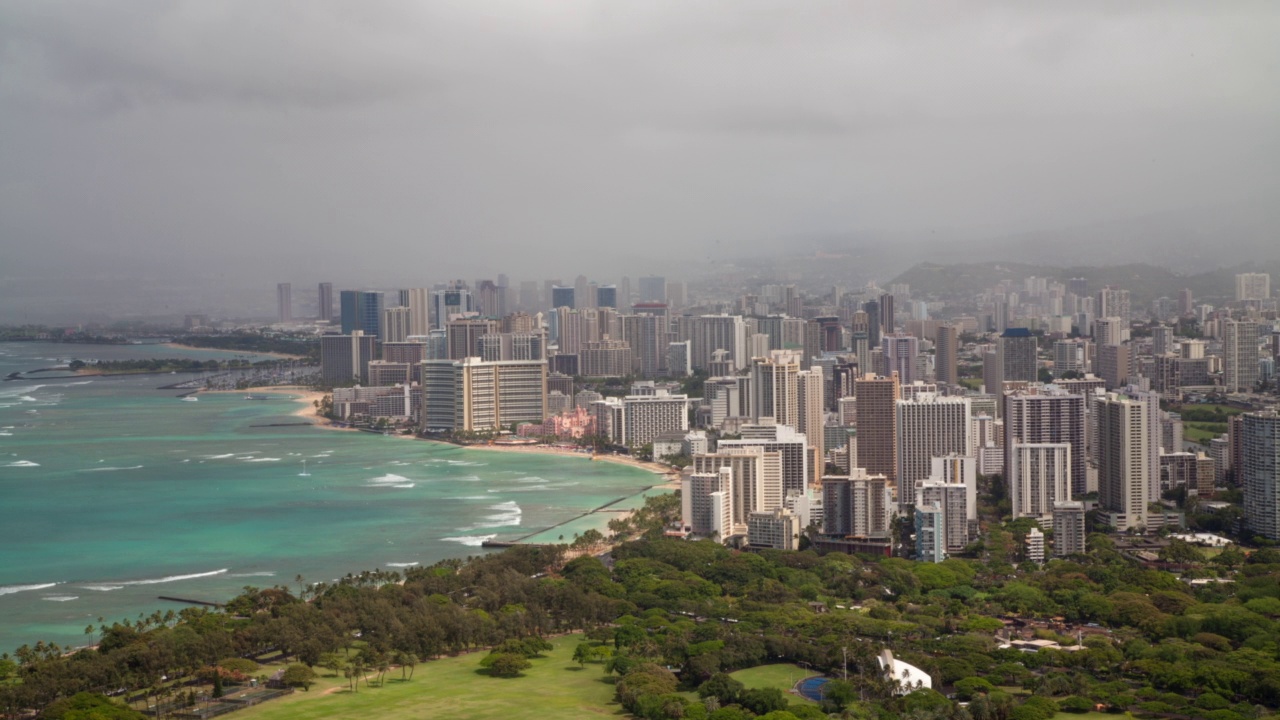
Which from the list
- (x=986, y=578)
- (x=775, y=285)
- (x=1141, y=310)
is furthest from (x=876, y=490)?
(x=775, y=285)

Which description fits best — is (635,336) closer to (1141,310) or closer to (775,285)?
(775,285)

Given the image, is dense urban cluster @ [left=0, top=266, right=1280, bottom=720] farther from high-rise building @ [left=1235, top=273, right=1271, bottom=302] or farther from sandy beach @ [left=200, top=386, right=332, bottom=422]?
sandy beach @ [left=200, top=386, right=332, bottom=422]

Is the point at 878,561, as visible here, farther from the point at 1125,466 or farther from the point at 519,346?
the point at 519,346

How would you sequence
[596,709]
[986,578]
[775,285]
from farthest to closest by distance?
[775,285] < [986,578] < [596,709]

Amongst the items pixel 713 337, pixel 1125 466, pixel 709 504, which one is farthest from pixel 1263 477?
pixel 713 337

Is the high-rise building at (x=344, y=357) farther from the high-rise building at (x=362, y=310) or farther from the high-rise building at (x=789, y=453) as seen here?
the high-rise building at (x=789, y=453)

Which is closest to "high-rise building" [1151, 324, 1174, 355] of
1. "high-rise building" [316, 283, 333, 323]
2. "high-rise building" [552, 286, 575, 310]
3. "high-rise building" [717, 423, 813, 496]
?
"high-rise building" [717, 423, 813, 496]

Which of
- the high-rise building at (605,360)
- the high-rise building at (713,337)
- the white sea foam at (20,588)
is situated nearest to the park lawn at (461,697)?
the white sea foam at (20,588)
